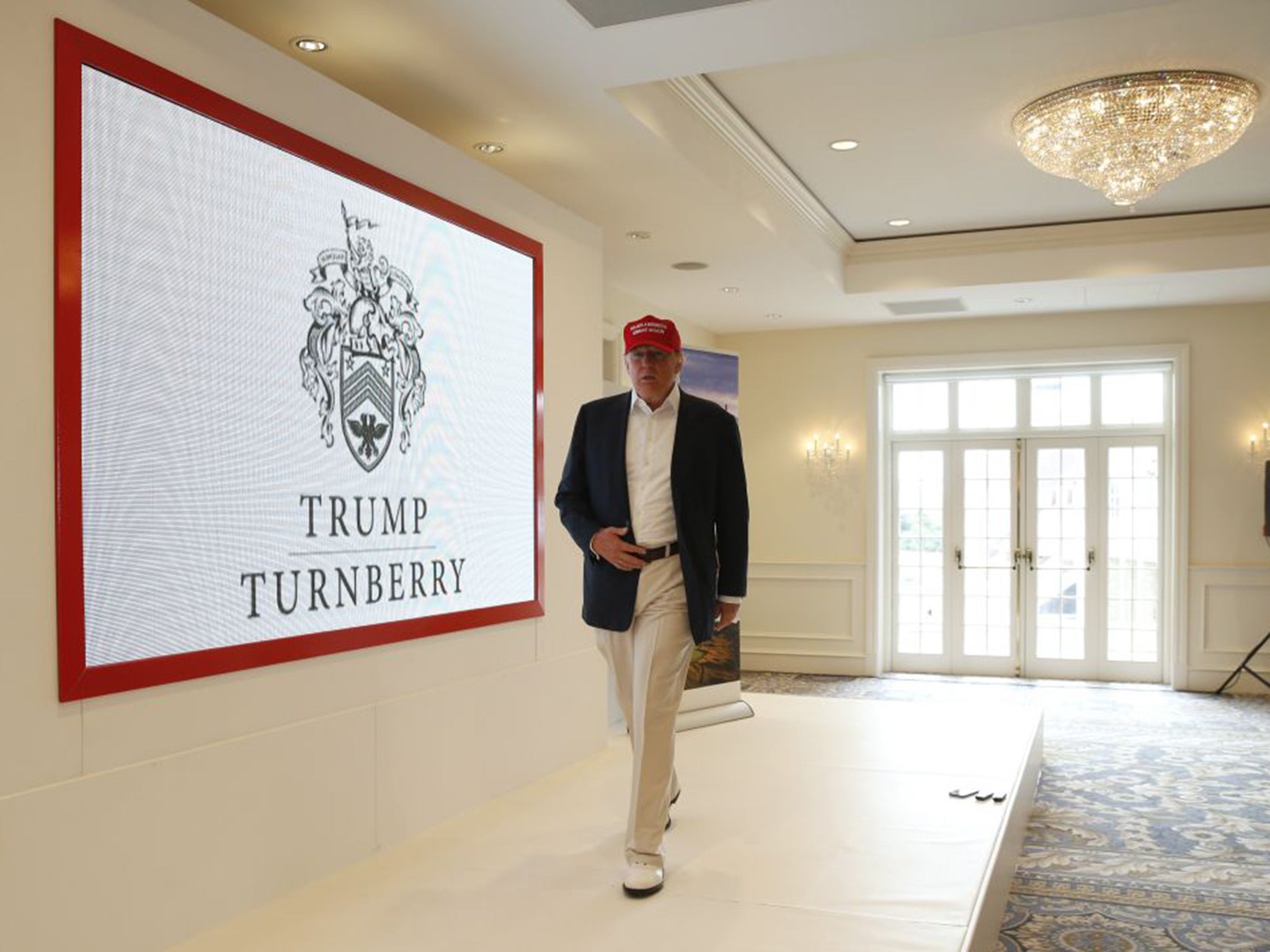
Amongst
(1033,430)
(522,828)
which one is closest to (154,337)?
(522,828)

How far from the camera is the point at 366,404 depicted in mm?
3367

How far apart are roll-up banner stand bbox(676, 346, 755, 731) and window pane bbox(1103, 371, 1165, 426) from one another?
11.6 feet

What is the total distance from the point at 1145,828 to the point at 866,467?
4620 millimetres

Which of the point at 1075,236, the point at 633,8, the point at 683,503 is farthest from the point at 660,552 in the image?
the point at 1075,236

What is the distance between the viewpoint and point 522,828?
354cm

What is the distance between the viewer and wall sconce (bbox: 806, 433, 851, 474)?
885 centimetres

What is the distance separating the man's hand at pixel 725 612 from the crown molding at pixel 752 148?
2.08 metres

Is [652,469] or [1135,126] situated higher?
[1135,126]

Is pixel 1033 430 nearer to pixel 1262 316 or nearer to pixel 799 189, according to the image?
pixel 1262 316

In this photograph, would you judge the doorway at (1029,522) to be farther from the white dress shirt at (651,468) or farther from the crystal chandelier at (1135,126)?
the white dress shirt at (651,468)

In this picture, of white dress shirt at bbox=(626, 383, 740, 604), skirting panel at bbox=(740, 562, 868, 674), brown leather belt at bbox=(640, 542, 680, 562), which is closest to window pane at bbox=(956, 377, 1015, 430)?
skirting panel at bbox=(740, 562, 868, 674)

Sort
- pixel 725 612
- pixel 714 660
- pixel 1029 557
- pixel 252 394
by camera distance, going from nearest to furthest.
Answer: pixel 252 394
pixel 725 612
pixel 714 660
pixel 1029 557

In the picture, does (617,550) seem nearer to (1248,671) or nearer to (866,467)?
(866,467)

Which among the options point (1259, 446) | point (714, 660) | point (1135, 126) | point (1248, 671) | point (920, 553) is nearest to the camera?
point (1135, 126)
